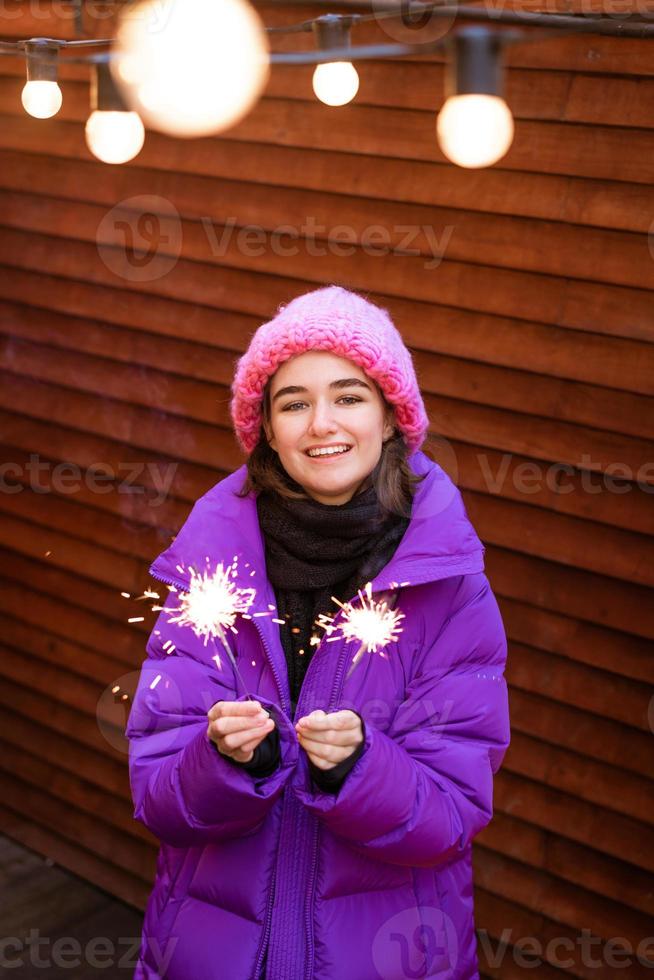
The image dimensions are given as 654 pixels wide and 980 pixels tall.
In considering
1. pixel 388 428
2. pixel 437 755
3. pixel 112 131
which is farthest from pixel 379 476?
pixel 112 131

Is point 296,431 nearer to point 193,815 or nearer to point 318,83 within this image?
point 193,815

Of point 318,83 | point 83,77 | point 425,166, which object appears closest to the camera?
point 318,83

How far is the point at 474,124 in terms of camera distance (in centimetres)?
188


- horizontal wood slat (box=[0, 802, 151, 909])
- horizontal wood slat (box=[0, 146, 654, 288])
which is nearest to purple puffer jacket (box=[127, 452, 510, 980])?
horizontal wood slat (box=[0, 146, 654, 288])

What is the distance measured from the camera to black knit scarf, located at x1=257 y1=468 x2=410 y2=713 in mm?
2010

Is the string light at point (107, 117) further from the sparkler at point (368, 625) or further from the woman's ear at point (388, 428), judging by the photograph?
the sparkler at point (368, 625)

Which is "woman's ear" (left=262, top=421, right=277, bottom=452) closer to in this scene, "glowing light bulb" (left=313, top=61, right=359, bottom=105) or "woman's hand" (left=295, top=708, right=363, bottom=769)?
"woman's hand" (left=295, top=708, right=363, bottom=769)

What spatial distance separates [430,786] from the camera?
1.84 meters

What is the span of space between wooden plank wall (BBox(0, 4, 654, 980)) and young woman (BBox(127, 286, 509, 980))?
95 centimetres

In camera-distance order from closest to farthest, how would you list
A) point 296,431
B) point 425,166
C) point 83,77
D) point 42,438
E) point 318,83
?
point 296,431 < point 318,83 < point 425,166 < point 83,77 < point 42,438

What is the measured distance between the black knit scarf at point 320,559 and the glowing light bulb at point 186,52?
1.05 metres

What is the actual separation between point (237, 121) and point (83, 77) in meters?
0.66

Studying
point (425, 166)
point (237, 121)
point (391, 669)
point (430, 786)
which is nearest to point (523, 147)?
point (425, 166)

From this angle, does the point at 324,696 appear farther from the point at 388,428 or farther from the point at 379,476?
the point at 388,428
